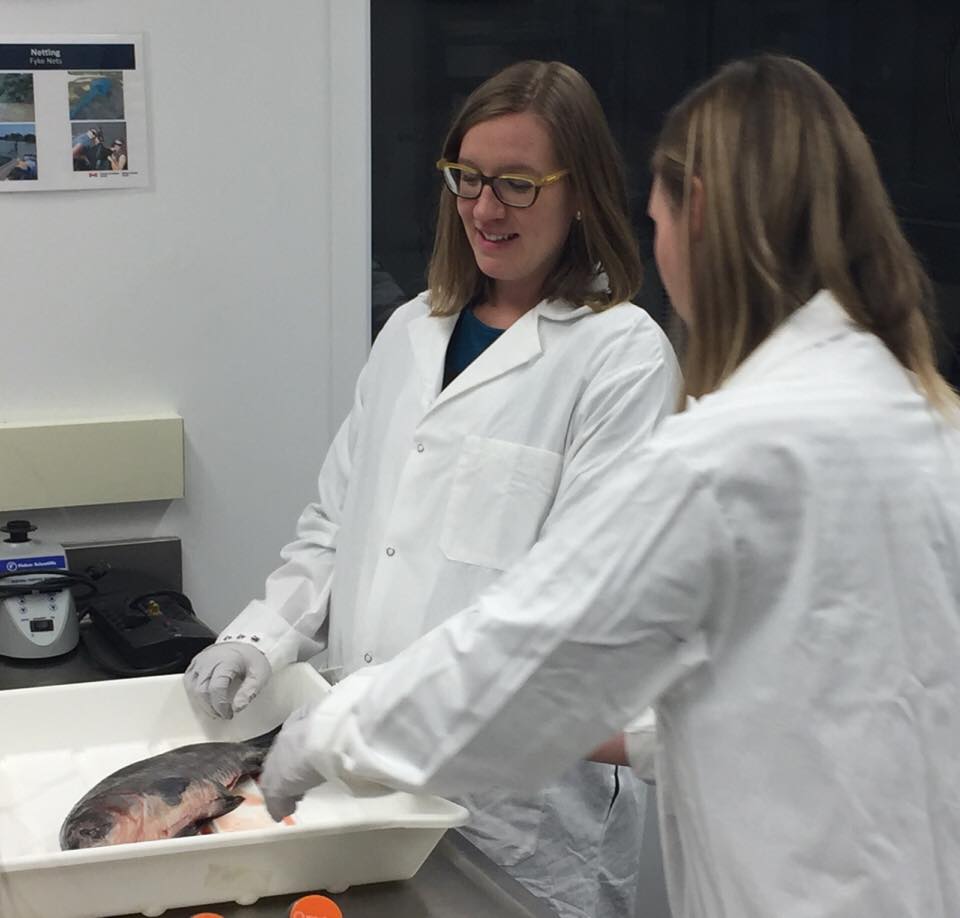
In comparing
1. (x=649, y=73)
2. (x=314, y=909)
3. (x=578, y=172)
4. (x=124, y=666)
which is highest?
(x=649, y=73)

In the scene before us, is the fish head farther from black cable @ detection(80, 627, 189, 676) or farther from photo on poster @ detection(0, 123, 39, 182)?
photo on poster @ detection(0, 123, 39, 182)

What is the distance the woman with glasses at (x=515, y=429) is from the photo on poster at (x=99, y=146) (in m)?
0.72

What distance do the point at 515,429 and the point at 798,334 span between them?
23.8 inches

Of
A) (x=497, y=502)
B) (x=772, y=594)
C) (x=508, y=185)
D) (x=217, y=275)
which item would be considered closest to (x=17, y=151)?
(x=217, y=275)

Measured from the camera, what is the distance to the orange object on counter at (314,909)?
1032 millimetres

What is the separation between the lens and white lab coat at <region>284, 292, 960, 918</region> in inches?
35.4

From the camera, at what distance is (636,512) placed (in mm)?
906

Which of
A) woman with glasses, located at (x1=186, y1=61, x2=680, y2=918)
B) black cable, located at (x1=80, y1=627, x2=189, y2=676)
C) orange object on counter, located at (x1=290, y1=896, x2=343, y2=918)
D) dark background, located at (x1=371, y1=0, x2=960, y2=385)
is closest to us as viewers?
orange object on counter, located at (x1=290, y1=896, x2=343, y2=918)

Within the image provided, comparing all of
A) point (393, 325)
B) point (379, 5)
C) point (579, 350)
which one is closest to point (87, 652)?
point (393, 325)

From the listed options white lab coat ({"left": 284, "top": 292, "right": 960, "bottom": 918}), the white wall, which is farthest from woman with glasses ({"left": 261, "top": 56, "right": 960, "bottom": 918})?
the white wall

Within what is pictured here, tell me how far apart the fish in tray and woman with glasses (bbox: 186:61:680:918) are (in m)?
0.17

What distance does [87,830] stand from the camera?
112cm

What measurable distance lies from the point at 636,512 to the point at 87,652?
50.6 inches

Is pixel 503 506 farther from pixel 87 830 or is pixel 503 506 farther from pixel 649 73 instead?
pixel 649 73
